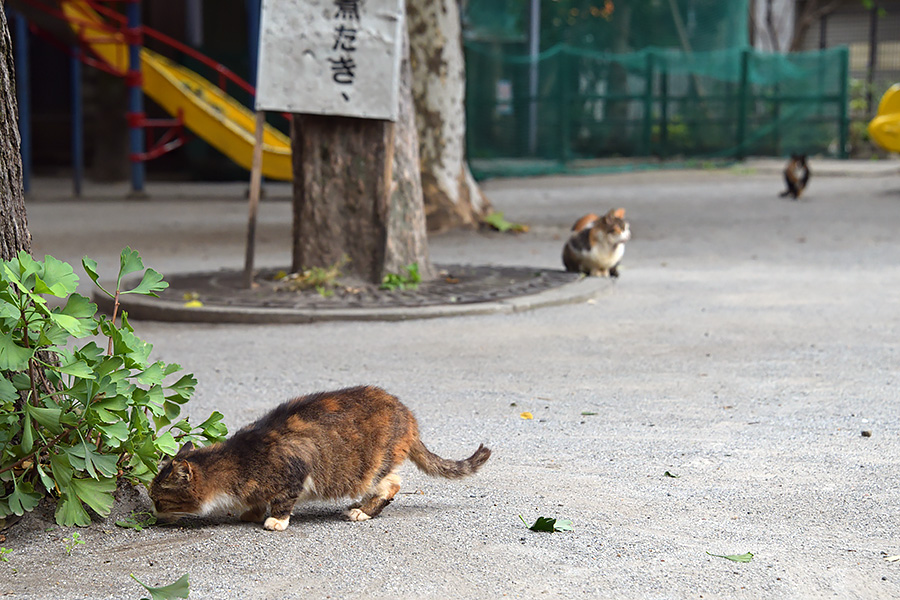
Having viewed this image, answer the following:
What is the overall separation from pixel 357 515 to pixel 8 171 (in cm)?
150

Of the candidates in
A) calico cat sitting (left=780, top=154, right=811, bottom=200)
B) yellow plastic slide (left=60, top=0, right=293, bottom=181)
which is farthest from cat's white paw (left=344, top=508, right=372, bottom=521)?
calico cat sitting (left=780, top=154, right=811, bottom=200)

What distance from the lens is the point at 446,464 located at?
12.2 feet

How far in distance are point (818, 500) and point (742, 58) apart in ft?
74.8

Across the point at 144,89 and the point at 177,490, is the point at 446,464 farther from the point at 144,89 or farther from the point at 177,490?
the point at 144,89

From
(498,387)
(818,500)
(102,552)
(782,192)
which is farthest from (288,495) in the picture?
(782,192)

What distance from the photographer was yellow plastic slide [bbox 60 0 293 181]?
1695cm

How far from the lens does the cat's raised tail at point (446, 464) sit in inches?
145

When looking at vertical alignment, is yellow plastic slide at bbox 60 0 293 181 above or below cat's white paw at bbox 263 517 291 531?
above

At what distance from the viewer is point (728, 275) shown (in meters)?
9.77

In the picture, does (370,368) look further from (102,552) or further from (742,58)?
(742,58)

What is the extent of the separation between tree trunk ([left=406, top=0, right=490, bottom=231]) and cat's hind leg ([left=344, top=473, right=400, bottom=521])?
30.4 feet

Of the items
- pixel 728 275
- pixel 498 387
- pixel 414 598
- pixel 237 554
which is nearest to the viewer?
pixel 414 598

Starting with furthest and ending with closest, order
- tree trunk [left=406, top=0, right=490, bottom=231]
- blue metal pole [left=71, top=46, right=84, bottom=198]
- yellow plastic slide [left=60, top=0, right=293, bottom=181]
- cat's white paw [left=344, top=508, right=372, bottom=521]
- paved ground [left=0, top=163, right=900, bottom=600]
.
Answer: blue metal pole [left=71, top=46, right=84, bottom=198]
yellow plastic slide [left=60, top=0, right=293, bottom=181]
tree trunk [left=406, top=0, right=490, bottom=231]
cat's white paw [left=344, top=508, right=372, bottom=521]
paved ground [left=0, top=163, right=900, bottom=600]

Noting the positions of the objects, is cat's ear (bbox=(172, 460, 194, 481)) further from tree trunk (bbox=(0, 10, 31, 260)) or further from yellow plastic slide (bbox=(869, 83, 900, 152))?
yellow plastic slide (bbox=(869, 83, 900, 152))
